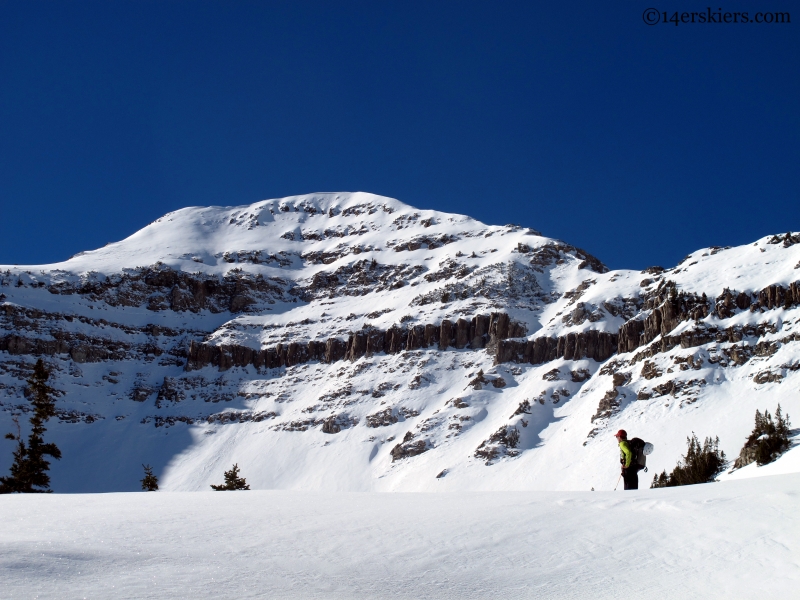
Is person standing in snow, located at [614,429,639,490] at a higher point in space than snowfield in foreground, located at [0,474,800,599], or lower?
lower

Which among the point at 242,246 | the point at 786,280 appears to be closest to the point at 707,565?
the point at 786,280

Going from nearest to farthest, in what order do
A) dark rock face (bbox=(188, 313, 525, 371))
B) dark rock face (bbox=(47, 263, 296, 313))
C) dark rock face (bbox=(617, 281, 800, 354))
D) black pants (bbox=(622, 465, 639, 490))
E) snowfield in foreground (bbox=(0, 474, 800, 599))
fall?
snowfield in foreground (bbox=(0, 474, 800, 599))
black pants (bbox=(622, 465, 639, 490))
dark rock face (bbox=(617, 281, 800, 354))
dark rock face (bbox=(188, 313, 525, 371))
dark rock face (bbox=(47, 263, 296, 313))

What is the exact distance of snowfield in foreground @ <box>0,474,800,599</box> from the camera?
689 cm

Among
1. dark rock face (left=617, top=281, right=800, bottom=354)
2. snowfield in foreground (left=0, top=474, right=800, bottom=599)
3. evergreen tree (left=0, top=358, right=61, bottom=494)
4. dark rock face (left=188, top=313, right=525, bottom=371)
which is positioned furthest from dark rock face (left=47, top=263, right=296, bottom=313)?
snowfield in foreground (left=0, top=474, right=800, bottom=599)

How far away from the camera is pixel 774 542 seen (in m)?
8.05

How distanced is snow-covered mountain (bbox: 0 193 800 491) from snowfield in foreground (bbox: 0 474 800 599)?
169 feet

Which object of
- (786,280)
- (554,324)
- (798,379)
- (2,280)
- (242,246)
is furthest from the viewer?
(242,246)

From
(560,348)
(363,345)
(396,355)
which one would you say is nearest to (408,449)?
(560,348)

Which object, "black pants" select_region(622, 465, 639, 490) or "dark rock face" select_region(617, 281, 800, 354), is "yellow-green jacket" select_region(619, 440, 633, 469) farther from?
"dark rock face" select_region(617, 281, 800, 354)

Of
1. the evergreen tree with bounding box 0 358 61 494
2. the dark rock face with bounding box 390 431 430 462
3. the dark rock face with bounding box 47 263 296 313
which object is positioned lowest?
the dark rock face with bounding box 390 431 430 462

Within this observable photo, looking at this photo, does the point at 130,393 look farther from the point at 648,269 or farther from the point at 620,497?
the point at 620,497

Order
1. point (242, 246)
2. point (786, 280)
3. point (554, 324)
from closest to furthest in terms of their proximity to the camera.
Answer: point (786, 280)
point (554, 324)
point (242, 246)

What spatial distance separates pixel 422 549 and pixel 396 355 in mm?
108325

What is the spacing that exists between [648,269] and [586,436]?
47738 mm
